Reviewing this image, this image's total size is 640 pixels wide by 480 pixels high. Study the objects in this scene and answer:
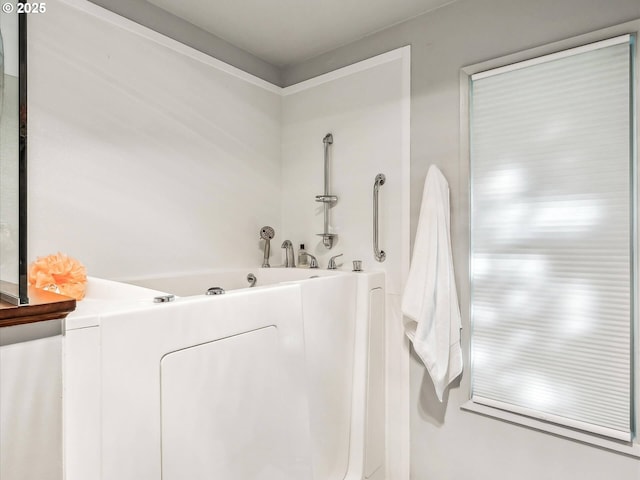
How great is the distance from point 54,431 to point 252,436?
573 millimetres

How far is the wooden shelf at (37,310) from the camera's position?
2.38 feet

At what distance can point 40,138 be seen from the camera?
1.53m

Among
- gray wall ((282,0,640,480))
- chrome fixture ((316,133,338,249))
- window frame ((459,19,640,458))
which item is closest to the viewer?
window frame ((459,19,640,458))

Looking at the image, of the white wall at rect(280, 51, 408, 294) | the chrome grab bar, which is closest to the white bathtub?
the chrome grab bar

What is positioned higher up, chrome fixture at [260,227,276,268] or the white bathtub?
chrome fixture at [260,227,276,268]

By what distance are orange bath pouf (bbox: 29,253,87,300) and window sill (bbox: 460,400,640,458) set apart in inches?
66.1

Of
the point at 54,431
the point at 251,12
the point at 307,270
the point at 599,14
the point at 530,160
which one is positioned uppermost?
the point at 251,12

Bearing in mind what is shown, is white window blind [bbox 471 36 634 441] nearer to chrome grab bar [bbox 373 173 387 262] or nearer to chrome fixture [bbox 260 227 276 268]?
chrome grab bar [bbox 373 173 387 262]

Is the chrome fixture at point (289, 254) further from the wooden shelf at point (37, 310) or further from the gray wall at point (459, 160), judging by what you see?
the wooden shelf at point (37, 310)

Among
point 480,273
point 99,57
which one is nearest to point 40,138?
point 99,57

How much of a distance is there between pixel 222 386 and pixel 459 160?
1434 millimetres

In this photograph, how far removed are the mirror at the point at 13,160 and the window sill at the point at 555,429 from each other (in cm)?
177

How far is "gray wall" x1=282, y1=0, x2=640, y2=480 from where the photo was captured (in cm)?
151

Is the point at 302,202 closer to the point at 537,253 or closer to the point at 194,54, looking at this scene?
the point at 194,54
